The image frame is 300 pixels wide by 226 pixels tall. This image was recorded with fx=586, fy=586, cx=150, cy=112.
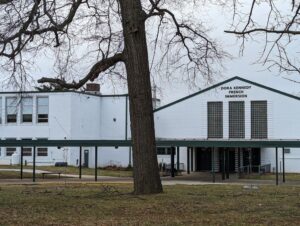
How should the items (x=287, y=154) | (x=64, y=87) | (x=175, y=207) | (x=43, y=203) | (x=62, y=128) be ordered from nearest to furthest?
(x=175, y=207) → (x=43, y=203) → (x=64, y=87) → (x=287, y=154) → (x=62, y=128)

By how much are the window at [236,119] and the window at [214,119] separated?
1.18 metres

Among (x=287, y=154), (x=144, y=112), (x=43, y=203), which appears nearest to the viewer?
(x=43, y=203)

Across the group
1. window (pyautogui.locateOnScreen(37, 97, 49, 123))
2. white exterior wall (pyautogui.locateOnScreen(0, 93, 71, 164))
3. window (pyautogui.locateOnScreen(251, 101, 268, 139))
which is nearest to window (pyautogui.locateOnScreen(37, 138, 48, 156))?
white exterior wall (pyautogui.locateOnScreen(0, 93, 71, 164))

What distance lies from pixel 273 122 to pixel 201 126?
824cm

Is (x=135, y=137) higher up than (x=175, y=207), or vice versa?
(x=135, y=137)

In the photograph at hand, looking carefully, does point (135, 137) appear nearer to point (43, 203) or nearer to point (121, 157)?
point (43, 203)

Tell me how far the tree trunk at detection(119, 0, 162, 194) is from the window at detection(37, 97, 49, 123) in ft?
173

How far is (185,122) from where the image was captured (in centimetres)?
6856

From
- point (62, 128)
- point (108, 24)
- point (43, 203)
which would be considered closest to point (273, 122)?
point (62, 128)

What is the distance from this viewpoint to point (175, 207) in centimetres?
1337

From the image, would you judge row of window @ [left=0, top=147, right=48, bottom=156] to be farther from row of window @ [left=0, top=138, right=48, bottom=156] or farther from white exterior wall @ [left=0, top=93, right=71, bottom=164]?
white exterior wall @ [left=0, top=93, right=71, bottom=164]

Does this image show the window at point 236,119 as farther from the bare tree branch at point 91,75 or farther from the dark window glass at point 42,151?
the bare tree branch at point 91,75

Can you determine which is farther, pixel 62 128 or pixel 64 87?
pixel 62 128

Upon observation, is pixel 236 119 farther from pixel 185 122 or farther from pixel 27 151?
pixel 27 151
